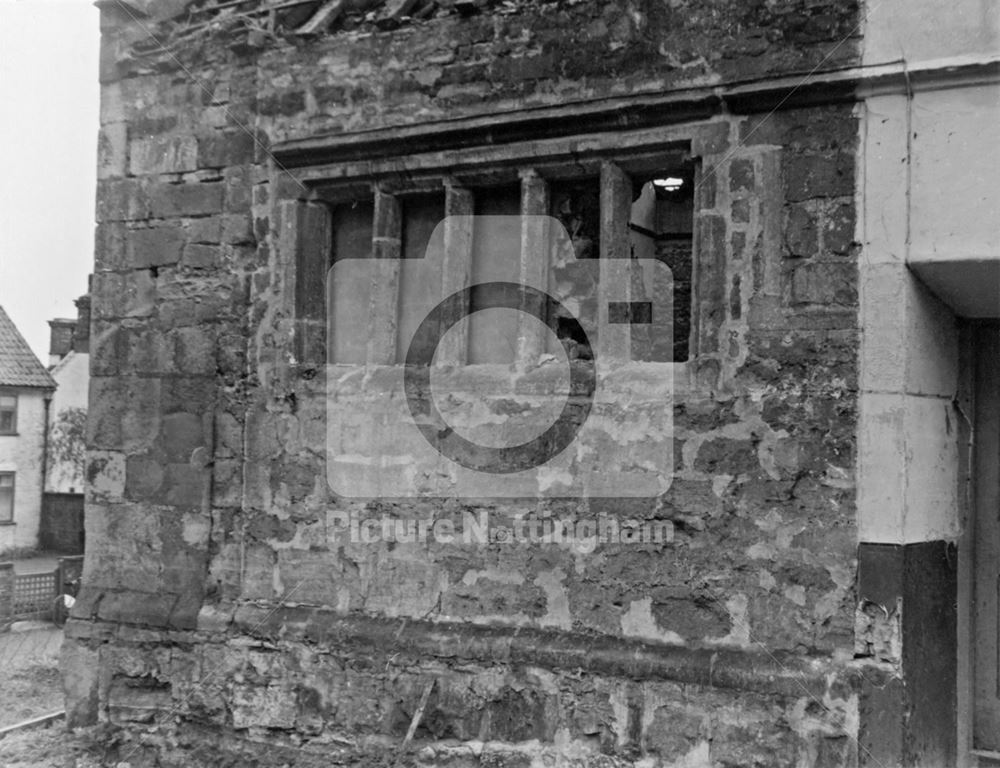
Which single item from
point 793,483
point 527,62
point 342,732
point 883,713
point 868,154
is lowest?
point 342,732

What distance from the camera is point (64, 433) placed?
26.3 m

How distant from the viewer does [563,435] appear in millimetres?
4883

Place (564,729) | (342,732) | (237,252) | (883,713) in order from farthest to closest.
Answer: (237,252) → (342,732) → (564,729) → (883,713)

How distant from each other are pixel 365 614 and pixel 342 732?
24.0 inches

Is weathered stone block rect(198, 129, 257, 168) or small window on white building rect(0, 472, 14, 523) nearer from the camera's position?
weathered stone block rect(198, 129, 257, 168)

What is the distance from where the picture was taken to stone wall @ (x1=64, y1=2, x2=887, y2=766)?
4398 millimetres

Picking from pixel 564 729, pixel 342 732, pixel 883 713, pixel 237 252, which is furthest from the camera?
pixel 237 252

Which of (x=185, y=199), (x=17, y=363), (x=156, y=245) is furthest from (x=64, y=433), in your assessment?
(x=185, y=199)

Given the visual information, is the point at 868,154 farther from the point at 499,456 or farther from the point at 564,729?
the point at 564,729

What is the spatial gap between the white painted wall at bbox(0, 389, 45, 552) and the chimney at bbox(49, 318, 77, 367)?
3.50 m

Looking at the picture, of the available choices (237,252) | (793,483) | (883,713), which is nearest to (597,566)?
(793,483)

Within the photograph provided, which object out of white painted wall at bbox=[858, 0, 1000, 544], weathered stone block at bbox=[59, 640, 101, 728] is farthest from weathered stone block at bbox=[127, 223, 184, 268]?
white painted wall at bbox=[858, 0, 1000, 544]

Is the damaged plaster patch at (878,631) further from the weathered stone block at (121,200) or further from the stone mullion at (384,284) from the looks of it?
the weathered stone block at (121,200)

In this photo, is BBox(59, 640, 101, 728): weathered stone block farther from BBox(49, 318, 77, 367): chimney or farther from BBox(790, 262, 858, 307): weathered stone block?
BBox(49, 318, 77, 367): chimney
